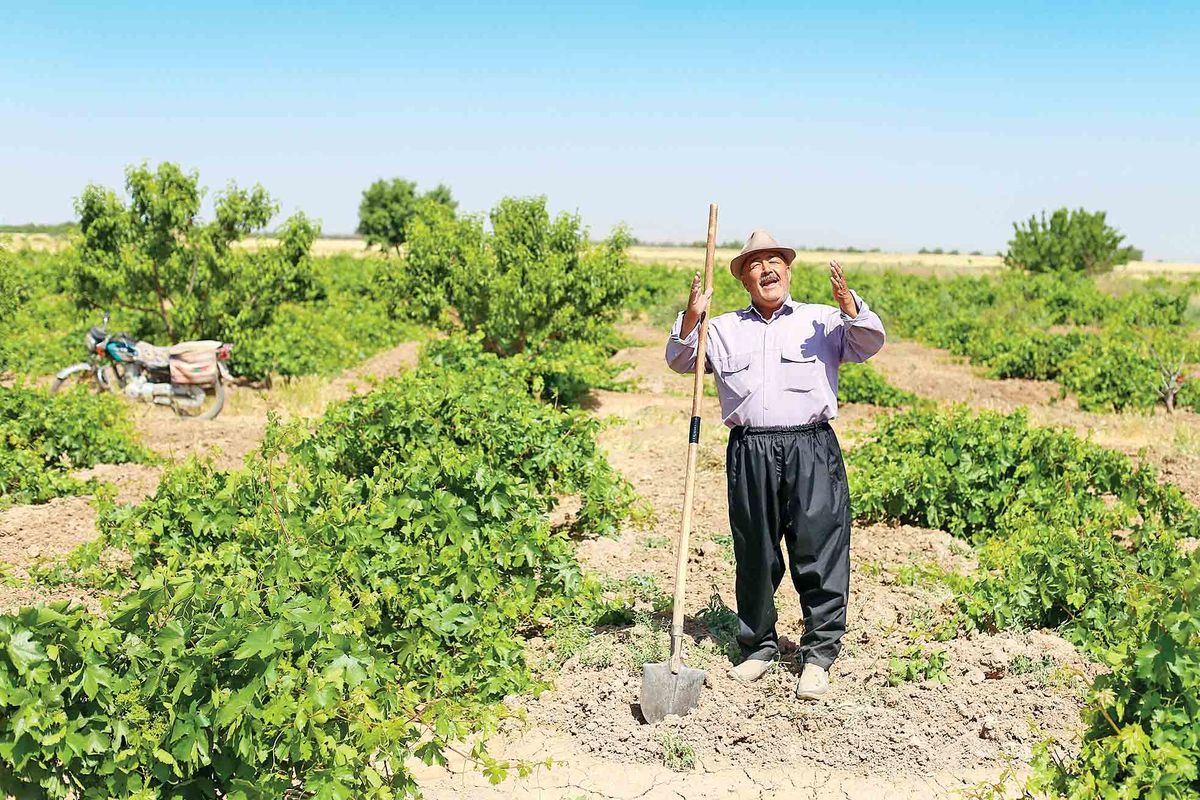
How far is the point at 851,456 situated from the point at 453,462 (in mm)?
3815

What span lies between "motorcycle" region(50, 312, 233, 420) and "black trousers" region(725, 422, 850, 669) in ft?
28.7

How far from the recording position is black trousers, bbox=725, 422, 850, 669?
13.8 ft

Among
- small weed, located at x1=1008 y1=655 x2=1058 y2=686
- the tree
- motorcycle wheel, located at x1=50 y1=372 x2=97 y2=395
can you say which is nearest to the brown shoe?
small weed, located at x1=1008 y1=655 x2=1058 y2=686

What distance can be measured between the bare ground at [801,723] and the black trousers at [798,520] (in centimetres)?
32

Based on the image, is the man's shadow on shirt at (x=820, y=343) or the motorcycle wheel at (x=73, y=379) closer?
the man's shadow on shirt at (x=820, y=343)

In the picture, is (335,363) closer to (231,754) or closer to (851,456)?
(851,456)

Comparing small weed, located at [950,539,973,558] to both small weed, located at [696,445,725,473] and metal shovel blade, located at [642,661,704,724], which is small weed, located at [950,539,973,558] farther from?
metal shovel blade, located at [642,661,704,724]

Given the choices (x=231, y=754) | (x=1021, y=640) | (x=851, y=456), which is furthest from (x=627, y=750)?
(x=851, y=456)

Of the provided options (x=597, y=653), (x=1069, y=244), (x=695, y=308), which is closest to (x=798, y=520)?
(x=695, y=308)

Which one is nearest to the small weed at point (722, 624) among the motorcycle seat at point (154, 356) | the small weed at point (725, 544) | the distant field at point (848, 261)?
the small weed at point (725, 544)

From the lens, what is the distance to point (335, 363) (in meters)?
15.8

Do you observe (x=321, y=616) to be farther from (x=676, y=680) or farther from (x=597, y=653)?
(x=597, y=653)

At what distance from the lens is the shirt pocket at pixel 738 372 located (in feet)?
14.0

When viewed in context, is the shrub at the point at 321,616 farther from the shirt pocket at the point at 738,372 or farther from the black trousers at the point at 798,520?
the shirt pocket at the point at 738,372
